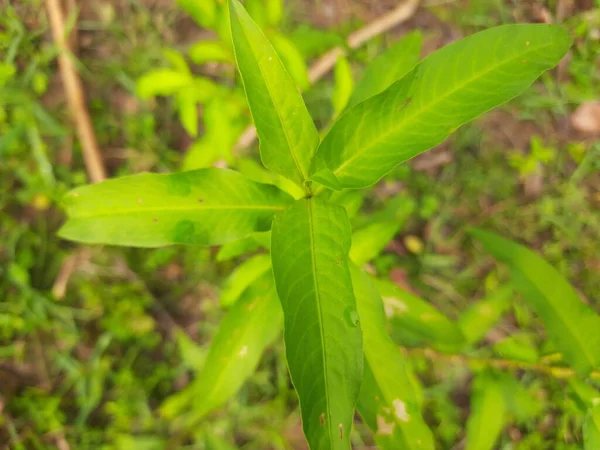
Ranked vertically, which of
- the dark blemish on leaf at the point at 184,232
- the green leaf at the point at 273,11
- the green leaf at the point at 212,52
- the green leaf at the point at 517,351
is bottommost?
the green leaf at the point at 517,351

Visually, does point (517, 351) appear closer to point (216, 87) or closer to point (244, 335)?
point (244, 335)

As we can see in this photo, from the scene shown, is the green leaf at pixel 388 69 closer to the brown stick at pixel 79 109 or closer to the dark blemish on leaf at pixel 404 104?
the dark blemish on leaf at pixel 404 104

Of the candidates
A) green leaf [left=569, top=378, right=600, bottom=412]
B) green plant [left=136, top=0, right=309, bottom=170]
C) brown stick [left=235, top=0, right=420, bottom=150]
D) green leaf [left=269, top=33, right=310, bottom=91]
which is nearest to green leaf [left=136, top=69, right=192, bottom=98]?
green plant [left=136, top=0, right=309, bottom=170]

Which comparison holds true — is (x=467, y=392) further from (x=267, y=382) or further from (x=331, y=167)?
(x=331, y=167)

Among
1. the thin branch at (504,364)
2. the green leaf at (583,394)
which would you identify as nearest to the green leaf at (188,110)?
the thin branch at (504,364)

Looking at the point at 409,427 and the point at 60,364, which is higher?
the point at 409,427

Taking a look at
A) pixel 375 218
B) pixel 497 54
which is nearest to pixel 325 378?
pixel 497 54

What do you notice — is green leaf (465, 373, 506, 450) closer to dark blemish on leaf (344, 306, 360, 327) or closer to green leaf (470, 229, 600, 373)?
green leaf (470, 229, 600, 373)
